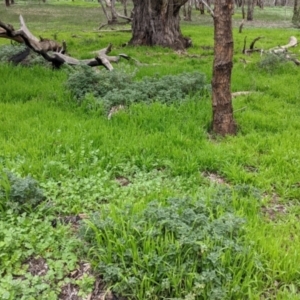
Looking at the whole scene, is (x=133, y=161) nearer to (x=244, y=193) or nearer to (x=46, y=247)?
(x=244, y=193)

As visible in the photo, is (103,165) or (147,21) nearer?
(103,165)

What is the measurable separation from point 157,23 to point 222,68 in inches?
323

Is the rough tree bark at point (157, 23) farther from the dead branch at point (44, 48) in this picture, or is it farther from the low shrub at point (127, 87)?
the low shrub at point (127, 87)

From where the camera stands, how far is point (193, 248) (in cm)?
287

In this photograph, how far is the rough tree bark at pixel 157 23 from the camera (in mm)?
12530

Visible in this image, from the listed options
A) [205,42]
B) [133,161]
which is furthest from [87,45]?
[133,161]

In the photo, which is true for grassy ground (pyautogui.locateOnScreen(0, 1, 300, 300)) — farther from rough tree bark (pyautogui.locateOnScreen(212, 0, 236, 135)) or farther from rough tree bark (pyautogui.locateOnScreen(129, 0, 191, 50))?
rough tree bark (pyautogui.locateOnScreen(129, 0, 191, 50))

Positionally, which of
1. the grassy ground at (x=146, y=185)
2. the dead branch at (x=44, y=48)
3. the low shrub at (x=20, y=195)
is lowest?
the grassy ground at (x=146, y=185)

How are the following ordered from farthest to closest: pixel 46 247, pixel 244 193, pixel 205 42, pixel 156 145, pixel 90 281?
pixel 205 42 → pixel 156 145 → pixel 244 193 → pixel 46 247 → pixel 90 281

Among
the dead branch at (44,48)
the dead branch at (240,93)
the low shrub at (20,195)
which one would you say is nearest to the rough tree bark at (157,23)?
the dead branch at (44,48)

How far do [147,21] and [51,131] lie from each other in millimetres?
8544

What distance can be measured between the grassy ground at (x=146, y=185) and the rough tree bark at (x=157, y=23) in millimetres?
5606

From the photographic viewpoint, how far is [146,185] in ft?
13.2

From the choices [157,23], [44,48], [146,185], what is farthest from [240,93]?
→ [157,23]
